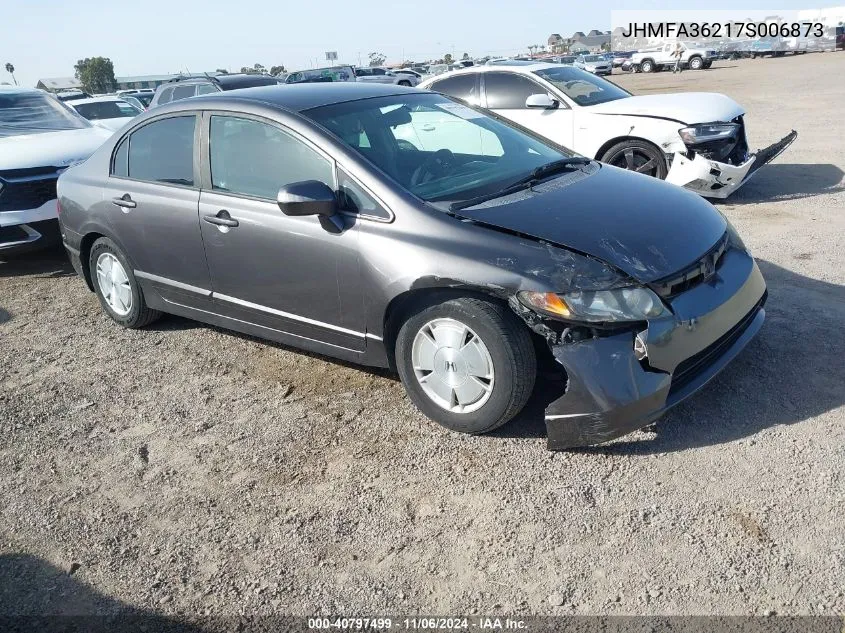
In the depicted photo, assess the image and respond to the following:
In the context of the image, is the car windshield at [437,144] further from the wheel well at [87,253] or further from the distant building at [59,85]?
the distant building at [59,85]

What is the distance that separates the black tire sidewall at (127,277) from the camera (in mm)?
5074

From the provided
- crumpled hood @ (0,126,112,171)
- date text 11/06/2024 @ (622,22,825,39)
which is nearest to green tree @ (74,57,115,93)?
date text 11/06/2024 @ (622,22,825,39)


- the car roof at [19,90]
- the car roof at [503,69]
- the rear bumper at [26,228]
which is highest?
the car roof at [19,90]

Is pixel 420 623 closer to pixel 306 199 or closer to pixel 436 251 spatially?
pixel 436 251

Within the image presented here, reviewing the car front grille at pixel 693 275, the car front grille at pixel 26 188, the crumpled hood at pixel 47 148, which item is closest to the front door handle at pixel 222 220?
the car front grille at pixel 693 275

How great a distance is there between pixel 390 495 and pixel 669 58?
45.9 meters

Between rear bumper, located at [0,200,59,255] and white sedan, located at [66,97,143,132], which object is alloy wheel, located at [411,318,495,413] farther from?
white sedan, located at [66,97,143,132]

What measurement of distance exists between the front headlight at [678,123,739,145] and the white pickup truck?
38.8m


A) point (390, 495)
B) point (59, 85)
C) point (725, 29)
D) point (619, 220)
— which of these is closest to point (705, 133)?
point (619, 220)

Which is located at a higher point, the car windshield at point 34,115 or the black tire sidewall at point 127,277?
the car windshield at point 34,115

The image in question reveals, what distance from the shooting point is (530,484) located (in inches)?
127

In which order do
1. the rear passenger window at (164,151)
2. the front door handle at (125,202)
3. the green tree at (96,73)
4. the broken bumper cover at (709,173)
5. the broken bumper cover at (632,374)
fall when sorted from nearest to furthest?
1. the broken bumper cover at (632,374)
2. the rear passenger window at (164,151)
3. the front door handle at (125,202)
4. the broken bumper cover at (709,173)
5. the green tree at (96,73)

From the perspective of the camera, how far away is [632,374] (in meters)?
3.10

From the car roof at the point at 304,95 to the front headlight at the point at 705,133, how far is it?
12.2 feet
